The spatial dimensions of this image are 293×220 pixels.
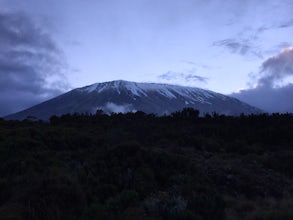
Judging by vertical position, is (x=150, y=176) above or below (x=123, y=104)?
below

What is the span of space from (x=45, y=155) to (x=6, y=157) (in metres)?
1.75

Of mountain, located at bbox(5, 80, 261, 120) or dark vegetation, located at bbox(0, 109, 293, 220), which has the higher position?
mountain, located at bbox(5, 80, 261, 120)

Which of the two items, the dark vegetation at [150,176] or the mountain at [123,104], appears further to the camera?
the mountain at [123,104]

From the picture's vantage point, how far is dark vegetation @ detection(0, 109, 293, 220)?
836 cm

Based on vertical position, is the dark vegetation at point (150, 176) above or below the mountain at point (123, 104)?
below

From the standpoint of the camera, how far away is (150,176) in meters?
12.4

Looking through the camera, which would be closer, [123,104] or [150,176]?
[150,176]

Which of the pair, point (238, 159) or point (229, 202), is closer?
point (229, 202)

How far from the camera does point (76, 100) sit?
182 meters

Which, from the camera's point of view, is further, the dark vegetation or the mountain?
the mountain

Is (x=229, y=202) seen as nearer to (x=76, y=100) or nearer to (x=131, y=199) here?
(x=131, y=199)

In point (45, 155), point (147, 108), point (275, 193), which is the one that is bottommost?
point (275, 193)

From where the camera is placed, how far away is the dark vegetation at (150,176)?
8359 millimetres

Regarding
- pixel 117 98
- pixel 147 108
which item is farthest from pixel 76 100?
pixel 147 108
